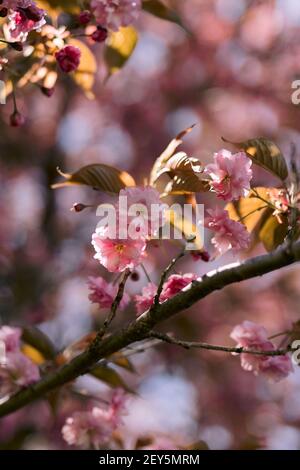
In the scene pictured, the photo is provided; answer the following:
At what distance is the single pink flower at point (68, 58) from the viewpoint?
1622 mm

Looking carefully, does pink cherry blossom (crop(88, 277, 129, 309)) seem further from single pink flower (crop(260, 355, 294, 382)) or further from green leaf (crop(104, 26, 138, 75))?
green leaf (crop(104, 26, 138, 75))

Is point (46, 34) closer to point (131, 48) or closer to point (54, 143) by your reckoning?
point (131, 48)

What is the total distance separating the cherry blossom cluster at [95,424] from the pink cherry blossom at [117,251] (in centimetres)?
68

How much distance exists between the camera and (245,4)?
5590 mm

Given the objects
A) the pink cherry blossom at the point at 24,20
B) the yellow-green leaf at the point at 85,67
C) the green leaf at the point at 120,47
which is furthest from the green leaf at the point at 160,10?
the pink cherry blossom at the point at 24,20

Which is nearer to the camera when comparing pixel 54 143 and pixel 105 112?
pixel 54 143

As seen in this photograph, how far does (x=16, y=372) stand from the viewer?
176cm

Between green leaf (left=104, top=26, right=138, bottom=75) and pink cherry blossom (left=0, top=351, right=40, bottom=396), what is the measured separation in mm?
809

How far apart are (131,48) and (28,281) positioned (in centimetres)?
218

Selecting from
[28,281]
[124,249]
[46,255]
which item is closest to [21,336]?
[124,249]

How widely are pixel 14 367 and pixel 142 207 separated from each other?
26.7 inches

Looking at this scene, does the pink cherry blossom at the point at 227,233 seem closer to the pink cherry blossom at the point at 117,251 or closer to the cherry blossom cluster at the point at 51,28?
the pink cherry blossom at the point at 117,251

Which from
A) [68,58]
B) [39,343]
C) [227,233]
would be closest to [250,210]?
[227,233]

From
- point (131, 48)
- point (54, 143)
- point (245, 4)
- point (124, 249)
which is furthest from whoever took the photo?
point (245, 4)
